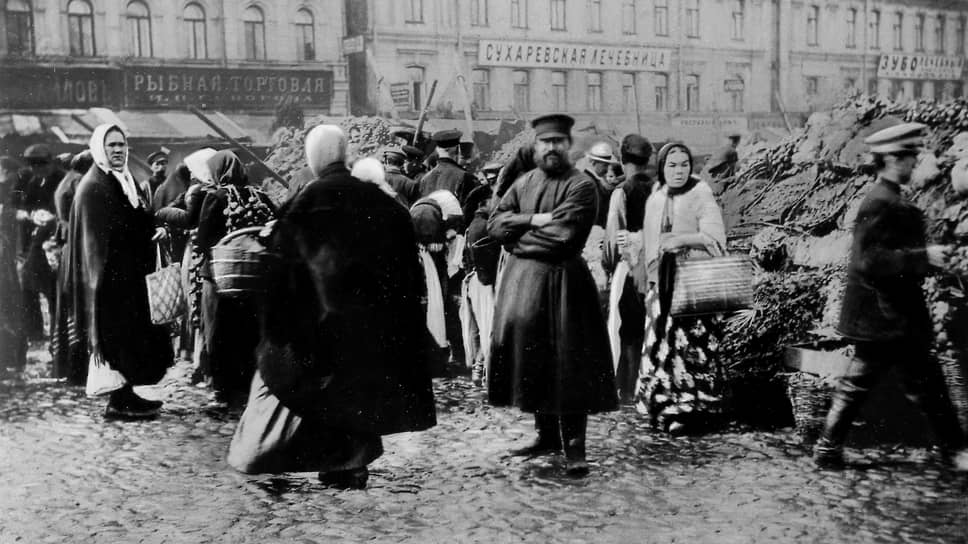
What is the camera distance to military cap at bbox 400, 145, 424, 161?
687 cm

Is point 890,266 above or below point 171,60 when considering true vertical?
below

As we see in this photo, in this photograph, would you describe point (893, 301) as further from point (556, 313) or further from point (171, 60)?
point (171, 60)

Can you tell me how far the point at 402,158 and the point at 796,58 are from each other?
8.53 ft

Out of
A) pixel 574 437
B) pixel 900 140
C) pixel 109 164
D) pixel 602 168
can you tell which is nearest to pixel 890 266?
pixel 900 140

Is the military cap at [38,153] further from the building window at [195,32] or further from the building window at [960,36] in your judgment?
the building window at [960,36]

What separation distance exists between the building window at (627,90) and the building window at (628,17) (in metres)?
0.27

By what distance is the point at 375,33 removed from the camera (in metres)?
6.39

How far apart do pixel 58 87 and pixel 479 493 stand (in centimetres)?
336

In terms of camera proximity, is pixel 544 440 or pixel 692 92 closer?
pixel 544 440

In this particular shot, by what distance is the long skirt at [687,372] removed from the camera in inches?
253

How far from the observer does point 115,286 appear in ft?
23.1

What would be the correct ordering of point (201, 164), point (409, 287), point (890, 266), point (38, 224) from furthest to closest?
point (38, 224)
point (201, 164)
point (409, 287)
point (890, 266)

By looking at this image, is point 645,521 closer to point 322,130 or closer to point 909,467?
point 909,467

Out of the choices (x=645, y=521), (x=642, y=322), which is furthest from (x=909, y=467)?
(x=642, y=322)
